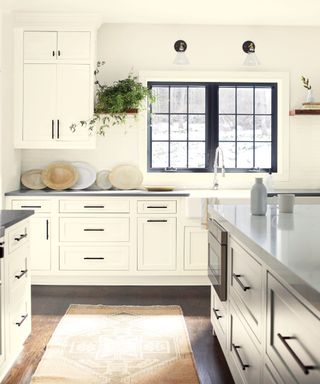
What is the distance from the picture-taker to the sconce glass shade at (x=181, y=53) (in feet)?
19.3

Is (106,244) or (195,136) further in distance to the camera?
(195,136)

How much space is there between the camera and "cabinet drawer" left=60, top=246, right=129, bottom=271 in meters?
5.63

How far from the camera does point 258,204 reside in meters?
3.33

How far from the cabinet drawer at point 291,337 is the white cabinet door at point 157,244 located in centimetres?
346

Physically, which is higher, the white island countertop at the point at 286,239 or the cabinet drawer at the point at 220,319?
the white island countertop at the point at 286,239

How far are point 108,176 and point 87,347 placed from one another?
2.64m

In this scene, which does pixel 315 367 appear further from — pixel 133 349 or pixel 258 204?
pixel 133 349

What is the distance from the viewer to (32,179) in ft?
20.0

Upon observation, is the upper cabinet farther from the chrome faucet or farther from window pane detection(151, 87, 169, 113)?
the chrome faucet

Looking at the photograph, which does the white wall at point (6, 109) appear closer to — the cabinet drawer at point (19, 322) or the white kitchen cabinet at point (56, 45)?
the white kitchen cabinet at point (56, 45)

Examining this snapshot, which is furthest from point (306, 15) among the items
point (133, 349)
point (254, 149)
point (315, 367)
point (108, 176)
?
point (315, 367)

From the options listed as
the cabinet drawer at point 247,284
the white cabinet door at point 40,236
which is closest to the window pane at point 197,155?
the white cabinet door at point 40,236

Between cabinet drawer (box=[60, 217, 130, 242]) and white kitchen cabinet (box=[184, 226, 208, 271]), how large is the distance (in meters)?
0.59

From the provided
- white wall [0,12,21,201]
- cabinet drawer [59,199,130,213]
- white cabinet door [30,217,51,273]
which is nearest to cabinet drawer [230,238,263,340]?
cabinet drawer [59,199,130,213]
